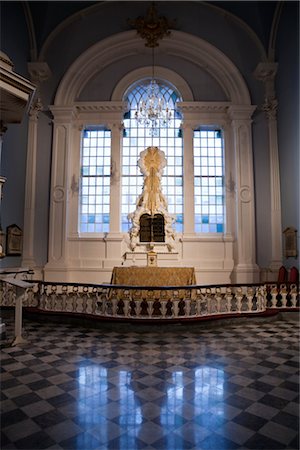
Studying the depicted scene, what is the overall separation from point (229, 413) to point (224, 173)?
9492mm

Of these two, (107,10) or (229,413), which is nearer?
(229,413)

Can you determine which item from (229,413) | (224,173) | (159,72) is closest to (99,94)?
(159,72)

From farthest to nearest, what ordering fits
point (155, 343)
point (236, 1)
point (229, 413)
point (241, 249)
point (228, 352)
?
point (236, 1) < point (241, 249) < point (155, 343) < point (228, 352) < point (229, 413)

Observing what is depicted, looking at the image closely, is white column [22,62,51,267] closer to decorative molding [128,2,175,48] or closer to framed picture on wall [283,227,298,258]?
decorative molding [128,2,175,48]

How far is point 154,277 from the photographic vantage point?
837 centimetres

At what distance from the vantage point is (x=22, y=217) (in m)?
11.0

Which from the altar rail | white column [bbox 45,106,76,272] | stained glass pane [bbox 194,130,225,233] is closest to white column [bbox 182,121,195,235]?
stained glass pane [bbox 194,130,225,233]

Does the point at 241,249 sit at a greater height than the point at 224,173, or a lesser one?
lesser

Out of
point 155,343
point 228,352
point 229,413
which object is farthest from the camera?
point 155,343

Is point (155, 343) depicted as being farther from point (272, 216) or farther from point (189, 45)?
point (189, 45)

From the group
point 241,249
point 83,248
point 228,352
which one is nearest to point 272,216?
point 241,249

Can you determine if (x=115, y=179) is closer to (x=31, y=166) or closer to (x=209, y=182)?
(x=31, y=166)

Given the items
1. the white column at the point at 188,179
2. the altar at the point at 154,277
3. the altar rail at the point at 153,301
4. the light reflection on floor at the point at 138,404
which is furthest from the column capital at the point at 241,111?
the light reflection on floor at the point at 138,404

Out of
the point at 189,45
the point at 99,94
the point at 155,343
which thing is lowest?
the point at 155,343
